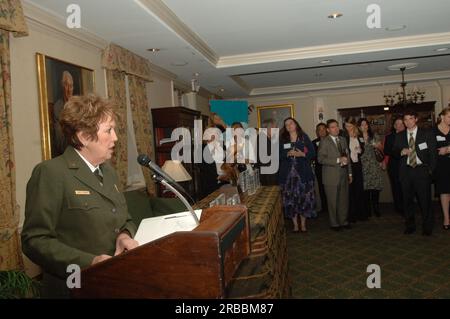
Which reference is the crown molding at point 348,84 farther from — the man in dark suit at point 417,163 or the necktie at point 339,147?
the man in dark suit at point 417,163

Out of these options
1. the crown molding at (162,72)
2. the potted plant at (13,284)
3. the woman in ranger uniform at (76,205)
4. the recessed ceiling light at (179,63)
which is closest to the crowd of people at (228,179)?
the woman in ranger uniform at (76,205)

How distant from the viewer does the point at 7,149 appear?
2.79 metres

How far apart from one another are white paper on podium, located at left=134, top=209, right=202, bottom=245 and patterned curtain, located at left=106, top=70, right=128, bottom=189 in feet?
10.8

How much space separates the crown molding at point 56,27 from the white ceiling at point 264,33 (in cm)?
5

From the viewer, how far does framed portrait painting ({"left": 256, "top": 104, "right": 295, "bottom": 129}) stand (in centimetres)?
1088

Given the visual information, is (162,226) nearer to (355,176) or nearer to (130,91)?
(130,91)

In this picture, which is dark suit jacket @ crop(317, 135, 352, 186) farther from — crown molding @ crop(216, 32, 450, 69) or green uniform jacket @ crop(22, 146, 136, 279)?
green uniform jacket @ crop(22, 146, 136, 279)

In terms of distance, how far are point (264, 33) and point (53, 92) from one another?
2715 millimetres

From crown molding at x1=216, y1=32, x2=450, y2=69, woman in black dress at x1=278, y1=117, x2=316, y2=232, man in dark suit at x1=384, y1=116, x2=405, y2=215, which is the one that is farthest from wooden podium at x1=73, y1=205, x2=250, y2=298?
man in dark suit at x1=384, y1=116, x2=405, y2=215

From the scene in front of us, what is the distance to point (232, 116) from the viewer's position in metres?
8.00

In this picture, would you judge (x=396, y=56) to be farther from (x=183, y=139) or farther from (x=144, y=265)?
(x=144, y=265)

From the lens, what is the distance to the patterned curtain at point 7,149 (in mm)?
2740

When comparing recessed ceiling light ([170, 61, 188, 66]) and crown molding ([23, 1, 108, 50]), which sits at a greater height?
recessed ceiling light ([170, 61, 188, 66])
